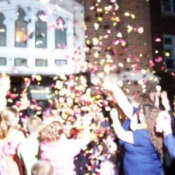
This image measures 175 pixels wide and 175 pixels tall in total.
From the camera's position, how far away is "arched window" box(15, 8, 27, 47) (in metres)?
7.93

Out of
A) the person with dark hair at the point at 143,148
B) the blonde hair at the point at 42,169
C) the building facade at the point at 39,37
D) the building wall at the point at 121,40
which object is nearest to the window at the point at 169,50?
the building wall at the point at 121,40

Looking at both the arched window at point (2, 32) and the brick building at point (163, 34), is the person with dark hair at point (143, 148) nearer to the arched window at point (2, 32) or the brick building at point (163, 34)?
the arched window at point (2, 32)

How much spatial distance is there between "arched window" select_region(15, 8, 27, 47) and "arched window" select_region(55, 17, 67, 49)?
80 cm

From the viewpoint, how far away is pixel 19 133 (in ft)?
14.4

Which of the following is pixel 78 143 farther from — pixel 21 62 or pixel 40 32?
pixel 40 32

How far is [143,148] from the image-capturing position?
157 inches

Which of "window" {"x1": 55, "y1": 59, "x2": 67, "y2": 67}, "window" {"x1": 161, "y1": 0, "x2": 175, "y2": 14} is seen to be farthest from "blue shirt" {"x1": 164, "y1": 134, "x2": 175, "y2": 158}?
"window" {"x1": 161, "y1": 0, "x2": 175, "y2": 14}

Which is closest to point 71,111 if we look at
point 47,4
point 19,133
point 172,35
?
point 47,4

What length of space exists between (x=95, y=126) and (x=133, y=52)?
2.54 meters

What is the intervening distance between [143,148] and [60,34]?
16.2 ft

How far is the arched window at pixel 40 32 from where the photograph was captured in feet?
26.3

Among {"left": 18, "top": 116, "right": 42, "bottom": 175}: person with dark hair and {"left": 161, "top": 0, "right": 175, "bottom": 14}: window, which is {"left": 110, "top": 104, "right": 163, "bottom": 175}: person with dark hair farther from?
{"left": 161, "top": 0, "right": 175, "bottom": 14}: window

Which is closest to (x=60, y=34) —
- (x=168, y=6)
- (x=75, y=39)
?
(x=75, y=39)

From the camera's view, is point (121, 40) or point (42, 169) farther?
point (121, 40)
